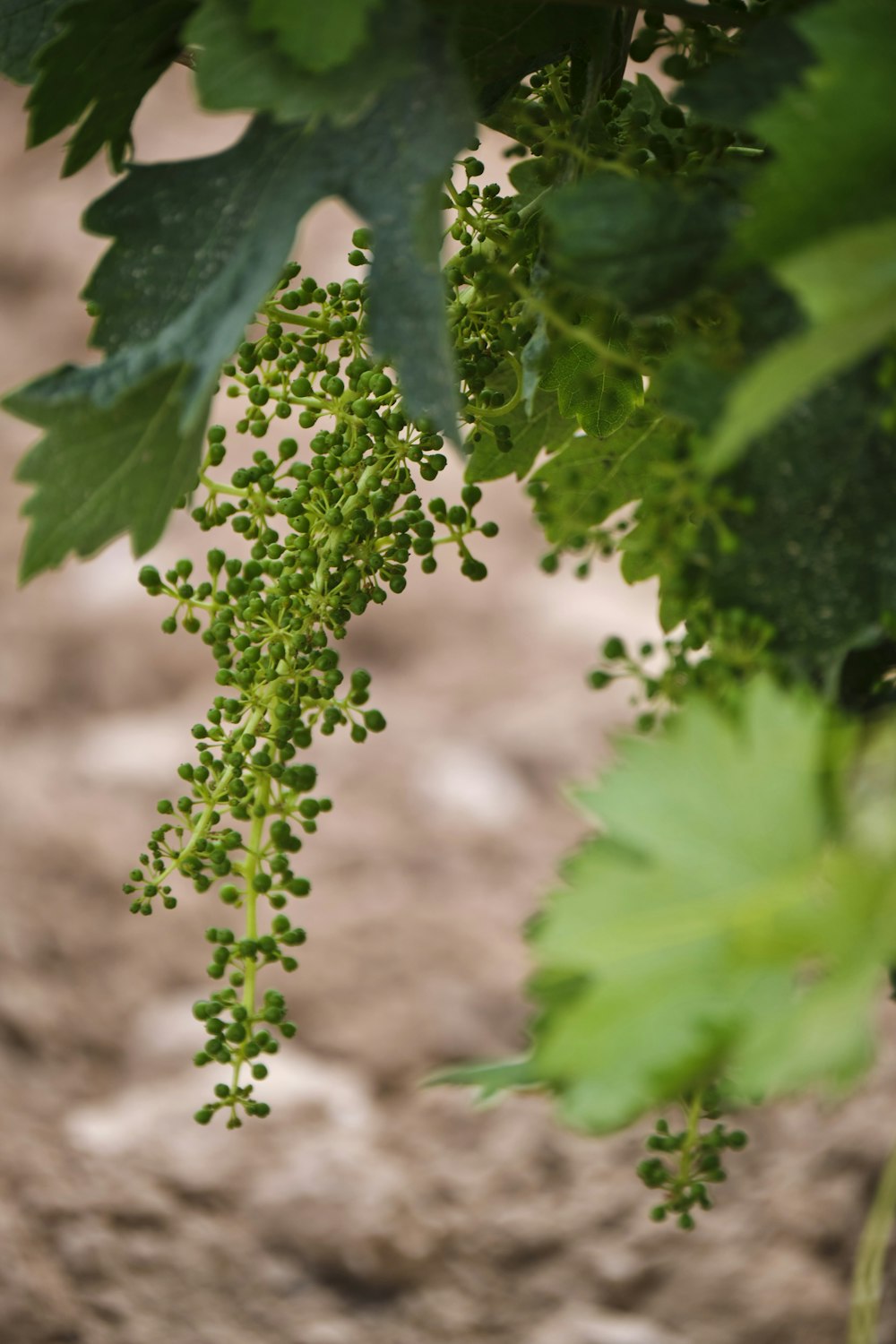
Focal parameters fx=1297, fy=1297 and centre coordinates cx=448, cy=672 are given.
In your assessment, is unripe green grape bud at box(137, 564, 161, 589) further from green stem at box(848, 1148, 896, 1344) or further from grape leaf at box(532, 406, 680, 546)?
green stem at box(848, 1148, 896, 1344)

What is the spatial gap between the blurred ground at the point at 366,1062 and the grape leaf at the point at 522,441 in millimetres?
770

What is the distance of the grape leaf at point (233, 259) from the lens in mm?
223

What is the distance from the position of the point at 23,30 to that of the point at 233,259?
0.11 m

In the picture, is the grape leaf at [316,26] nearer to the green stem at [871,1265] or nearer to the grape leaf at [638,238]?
the grape leaf at [638,238]

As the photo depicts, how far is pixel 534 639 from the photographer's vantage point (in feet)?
6.73

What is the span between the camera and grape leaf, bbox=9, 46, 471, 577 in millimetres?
223

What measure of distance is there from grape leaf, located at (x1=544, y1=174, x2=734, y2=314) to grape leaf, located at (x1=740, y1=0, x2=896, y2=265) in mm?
25

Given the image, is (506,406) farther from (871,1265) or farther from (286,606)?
(871,1265)

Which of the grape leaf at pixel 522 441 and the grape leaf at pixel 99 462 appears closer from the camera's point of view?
the grape leaf at pixel 99 462

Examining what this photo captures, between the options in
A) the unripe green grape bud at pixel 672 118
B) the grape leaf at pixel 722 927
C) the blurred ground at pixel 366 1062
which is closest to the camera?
the grape leaf at pixel 722 927

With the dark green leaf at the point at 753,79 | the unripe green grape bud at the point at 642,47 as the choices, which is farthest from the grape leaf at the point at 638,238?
the unripe green grape bud at the point at 642,47

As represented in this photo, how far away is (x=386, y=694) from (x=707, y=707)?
1.80 metres

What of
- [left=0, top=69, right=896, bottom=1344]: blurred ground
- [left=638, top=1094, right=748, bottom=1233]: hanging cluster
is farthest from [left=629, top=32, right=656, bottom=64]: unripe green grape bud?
[left=0, top=69, right=896, bottom=1344]: blurred ground

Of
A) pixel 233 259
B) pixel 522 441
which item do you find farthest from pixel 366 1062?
pixel 233 259
